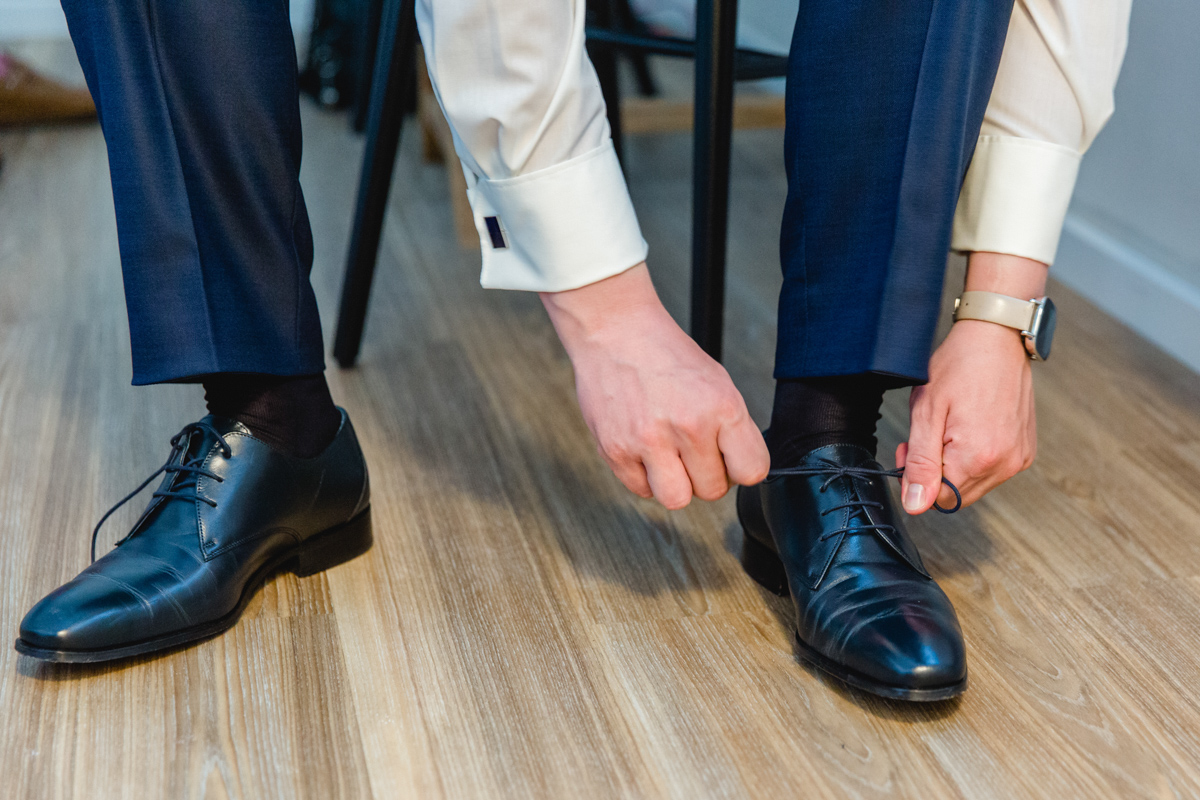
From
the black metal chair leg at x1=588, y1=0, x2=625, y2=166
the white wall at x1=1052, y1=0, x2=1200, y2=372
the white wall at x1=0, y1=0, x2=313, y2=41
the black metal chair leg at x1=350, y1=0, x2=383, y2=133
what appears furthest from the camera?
the white wall at x1=0, y1=0, x2=313, y2=41

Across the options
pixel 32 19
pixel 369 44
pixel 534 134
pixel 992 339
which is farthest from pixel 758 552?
pixel 32 19

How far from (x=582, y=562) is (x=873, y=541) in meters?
0.22

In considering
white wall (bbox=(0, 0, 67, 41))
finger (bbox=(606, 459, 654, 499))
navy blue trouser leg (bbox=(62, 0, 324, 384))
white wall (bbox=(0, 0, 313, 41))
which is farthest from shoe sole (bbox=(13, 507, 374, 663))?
white wall (bbox=(0, 0, 67, 41))

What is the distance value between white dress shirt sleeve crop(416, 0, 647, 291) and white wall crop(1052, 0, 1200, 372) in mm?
793

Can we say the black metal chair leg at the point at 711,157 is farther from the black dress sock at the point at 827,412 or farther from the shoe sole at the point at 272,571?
the shoe sole at the point at 272,571

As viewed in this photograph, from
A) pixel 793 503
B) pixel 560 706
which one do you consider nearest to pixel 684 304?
pixel 793 503

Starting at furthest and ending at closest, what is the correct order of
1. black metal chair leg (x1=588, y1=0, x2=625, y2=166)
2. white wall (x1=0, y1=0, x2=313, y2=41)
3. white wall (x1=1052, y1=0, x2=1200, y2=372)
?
white wall (x1=0, y1=0, x2=313, y2=41) → black metal chair leg (x1=588, y1=0, x2=625, y2=166) → white wall (x1=1052, y1=0, x2=1200, y2=372)

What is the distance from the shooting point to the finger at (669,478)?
582 millimetres

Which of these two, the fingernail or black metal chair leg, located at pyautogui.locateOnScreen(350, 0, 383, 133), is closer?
the fingernail

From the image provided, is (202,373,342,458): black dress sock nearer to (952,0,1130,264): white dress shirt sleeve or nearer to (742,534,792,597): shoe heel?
(742,534,792,597): shoe heel

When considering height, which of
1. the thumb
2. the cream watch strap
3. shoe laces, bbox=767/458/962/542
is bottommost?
shoe laces, bbox=767/458/962/542

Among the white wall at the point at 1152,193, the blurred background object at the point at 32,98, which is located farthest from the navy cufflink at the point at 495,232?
the blurred background object at the point at 32,98

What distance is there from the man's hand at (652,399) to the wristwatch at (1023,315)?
0.57 ft

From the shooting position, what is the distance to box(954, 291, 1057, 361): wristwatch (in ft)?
2.06
